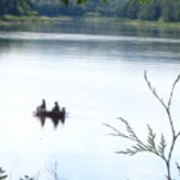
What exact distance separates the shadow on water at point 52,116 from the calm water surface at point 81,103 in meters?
0.32

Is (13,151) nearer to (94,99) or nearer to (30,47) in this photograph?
(94,99)

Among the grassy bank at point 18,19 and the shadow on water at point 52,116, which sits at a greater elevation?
the shadow on water at point 52,116

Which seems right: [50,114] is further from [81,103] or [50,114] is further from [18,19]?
[18,19]

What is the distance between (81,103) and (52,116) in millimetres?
3956

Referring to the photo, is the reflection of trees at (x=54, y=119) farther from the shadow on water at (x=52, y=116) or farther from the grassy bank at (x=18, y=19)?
the grassy bank at (x=18, y=19)

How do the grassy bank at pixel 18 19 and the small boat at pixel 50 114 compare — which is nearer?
the small boat at pixel 50 114

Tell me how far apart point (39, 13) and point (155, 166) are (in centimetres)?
13416

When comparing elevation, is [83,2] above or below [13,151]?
above

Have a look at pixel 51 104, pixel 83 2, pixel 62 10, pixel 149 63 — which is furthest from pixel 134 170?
pixel 62 10

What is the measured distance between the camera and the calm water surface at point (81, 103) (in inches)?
882

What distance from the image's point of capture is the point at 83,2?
3883 millimetres

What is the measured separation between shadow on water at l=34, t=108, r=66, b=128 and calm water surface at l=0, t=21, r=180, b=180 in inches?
12.6

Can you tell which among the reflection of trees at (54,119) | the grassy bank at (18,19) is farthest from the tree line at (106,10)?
the reflection of trees at (54,119)

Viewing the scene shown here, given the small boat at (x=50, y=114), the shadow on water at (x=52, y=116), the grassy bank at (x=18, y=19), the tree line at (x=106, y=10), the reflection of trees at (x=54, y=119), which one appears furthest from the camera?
the tree line at (x=106, y=10)
